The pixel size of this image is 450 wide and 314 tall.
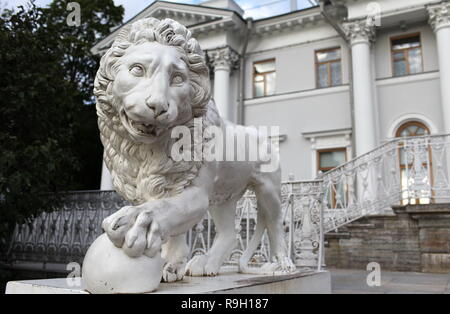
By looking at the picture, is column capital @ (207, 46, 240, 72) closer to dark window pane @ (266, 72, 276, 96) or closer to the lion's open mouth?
dark window pane @ (266, 72, 276, 96)

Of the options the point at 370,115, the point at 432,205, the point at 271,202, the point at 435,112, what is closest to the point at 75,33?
the point at 370,115

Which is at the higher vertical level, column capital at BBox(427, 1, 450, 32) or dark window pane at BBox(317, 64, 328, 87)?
column capital at BBox(427, 1, 450, 32)

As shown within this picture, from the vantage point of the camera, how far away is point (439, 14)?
43.9 ft

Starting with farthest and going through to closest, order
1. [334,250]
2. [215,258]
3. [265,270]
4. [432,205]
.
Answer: [334,250]
[432,205]
[265,270]
[215,258]

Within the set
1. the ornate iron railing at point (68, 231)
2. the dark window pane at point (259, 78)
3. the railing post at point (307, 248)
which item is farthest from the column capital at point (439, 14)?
the ornate iron railing at point (68, 231)

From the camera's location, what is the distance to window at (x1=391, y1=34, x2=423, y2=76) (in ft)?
48.1

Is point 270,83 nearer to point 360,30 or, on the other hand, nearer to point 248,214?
point 360,30

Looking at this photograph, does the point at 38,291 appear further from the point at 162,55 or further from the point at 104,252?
the point at 162,55

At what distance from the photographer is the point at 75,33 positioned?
2080cm

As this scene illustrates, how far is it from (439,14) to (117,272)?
14.8 meters

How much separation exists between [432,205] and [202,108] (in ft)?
23.9

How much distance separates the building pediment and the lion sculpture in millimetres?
14865

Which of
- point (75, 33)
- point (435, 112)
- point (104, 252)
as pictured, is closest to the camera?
point (104, 252)

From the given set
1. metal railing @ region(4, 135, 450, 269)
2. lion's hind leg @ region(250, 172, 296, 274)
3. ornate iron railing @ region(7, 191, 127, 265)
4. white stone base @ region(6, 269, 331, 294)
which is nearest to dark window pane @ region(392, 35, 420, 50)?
metal railing @ region(4, 135, 450, 269)
